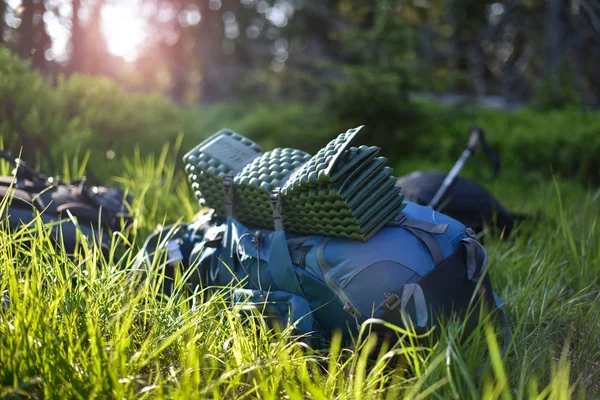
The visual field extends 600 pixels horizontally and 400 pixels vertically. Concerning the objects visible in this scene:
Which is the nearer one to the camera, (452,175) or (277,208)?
(277,208)

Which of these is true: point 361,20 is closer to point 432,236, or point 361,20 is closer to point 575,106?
point 575,106

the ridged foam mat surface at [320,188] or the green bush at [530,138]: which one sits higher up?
→ the ridged foam mat surface at [320,188]

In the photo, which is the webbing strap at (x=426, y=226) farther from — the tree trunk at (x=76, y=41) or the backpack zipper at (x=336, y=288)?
the tree trunk at (x=76, y=41)

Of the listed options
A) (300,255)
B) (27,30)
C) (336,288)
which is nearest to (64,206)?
(300,255)

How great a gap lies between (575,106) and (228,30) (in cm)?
971

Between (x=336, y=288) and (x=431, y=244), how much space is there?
0.35 metres

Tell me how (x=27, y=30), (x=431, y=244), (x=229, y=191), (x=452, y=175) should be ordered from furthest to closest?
(x=27, y=30) → (x=452, y=175) → (x=229, y=191) → (x=431, y=244)

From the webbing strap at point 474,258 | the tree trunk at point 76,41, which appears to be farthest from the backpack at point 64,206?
the tree trunk at point 76,41

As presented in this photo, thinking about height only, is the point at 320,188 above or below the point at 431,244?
above

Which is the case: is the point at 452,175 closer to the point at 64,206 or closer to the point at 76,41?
the point at 64,206

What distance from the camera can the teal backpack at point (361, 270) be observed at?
1.86m

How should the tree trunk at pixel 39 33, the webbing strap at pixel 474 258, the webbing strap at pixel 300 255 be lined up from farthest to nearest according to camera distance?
the tree trunk at pixel 39 33 < the webbing strap at pixel 300 255 < the webbing strap at pixel 474 258

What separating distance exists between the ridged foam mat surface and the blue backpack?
0.06 metres

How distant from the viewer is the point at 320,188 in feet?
6.33
